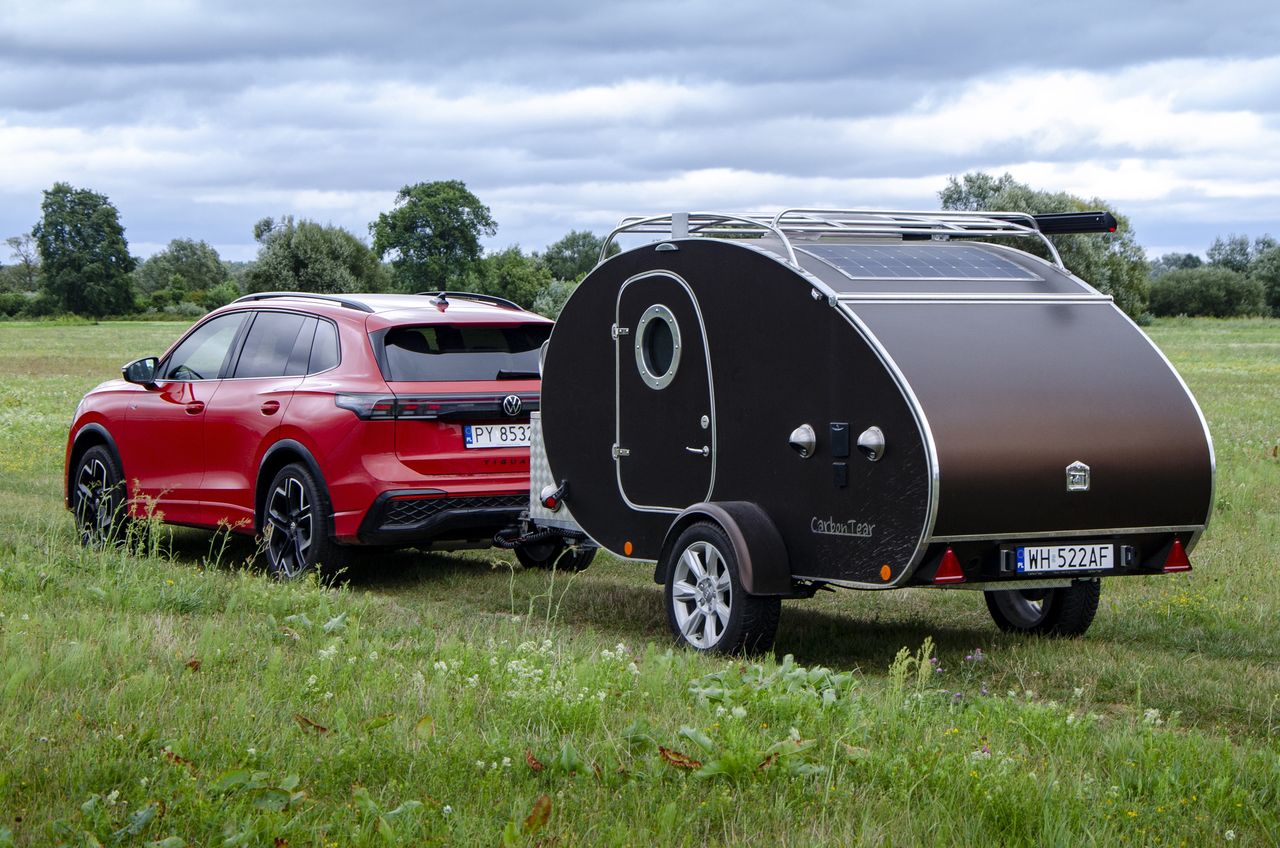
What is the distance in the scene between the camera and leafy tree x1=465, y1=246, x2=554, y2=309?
10581 cm

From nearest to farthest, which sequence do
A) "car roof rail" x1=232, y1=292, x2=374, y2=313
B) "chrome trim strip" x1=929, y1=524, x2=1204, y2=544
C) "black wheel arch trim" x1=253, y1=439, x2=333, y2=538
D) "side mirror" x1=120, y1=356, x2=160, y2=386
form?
"chrome trim strip" x1=929, y1=524, x2=1204, y2=544 → "black wheel arch trim" x1=253, y1=439, x2=333, y2=538 → "car roof rail" x1=232, y1=292, x2=374, y2=313 → "side mirror" x1=120, y1=356, x2=160, y2=386

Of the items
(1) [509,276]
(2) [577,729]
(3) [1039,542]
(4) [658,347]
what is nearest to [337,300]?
(4) [658,347]

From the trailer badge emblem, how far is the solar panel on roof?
1.25m

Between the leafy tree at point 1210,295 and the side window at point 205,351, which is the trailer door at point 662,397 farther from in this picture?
the leafy tree at point 1210,295

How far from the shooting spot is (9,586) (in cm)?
812

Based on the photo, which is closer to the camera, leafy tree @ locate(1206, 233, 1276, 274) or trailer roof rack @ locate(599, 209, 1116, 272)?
trailer roof rack @ locate(599, 209, 1116, 272)

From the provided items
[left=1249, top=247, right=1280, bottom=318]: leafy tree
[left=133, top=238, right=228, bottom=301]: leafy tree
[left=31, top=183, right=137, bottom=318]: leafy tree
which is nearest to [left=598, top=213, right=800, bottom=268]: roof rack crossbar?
[left=1249, top=247, right=1280, bottom=318]: leafy tree

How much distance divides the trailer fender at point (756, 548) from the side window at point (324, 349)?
3.27m

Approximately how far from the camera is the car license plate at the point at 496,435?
9.73m

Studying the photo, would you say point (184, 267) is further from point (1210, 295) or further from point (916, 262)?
point (916, 262)

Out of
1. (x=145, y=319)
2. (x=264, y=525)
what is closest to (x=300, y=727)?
(x=264, y=525)

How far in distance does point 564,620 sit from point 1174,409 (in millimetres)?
3684

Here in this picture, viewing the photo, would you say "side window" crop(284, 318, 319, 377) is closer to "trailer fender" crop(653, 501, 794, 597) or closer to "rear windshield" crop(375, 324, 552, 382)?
"rear windshield" crop(375, 324, 552, 382)

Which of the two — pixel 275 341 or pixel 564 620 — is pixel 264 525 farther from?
pixel 564 620
